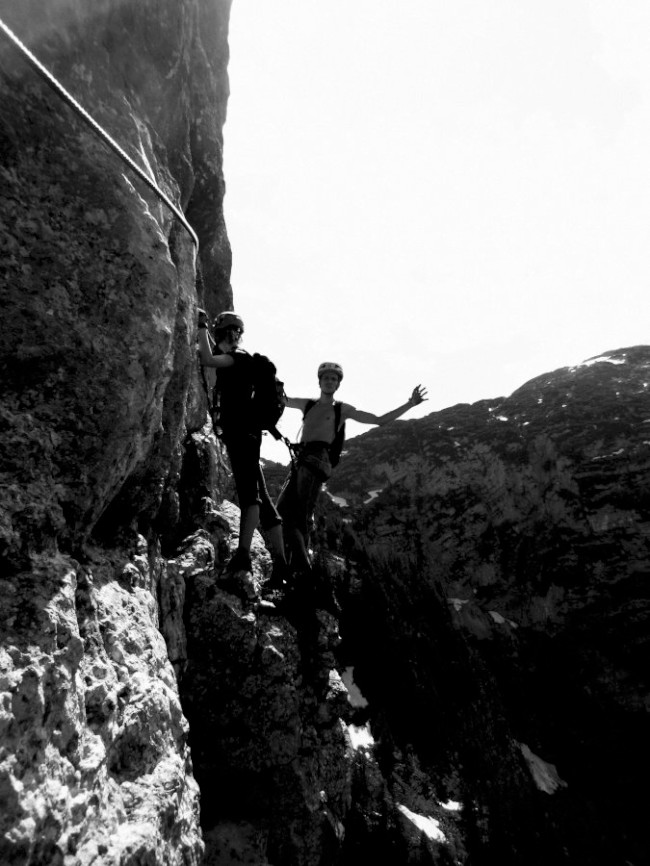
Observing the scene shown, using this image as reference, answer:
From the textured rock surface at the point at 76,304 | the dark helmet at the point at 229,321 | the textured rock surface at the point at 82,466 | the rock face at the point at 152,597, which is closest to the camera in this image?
the textured rock surface at the point at 82,466

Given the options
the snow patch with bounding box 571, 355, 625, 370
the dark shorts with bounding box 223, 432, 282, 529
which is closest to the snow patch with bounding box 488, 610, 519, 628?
the snow patch with bounding box 571, 355, 625, 370

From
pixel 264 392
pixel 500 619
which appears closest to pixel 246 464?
pixel 264 392

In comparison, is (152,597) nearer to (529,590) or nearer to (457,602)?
(457,602)

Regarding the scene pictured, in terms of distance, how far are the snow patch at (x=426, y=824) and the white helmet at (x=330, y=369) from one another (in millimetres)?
7494

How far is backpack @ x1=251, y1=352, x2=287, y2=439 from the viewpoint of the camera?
7.27 m

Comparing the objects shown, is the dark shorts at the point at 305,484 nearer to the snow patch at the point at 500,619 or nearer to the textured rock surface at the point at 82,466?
the textured rock surface at the point at 82,466

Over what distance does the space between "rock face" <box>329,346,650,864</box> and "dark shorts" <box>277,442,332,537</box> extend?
20.9 ft

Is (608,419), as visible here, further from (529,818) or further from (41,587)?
(41,587)

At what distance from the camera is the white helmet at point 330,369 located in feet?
32.9

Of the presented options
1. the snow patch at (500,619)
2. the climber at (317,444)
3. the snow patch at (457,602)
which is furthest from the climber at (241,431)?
the snow patch at (500,619)

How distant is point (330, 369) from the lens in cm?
1002

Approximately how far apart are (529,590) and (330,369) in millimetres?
36293

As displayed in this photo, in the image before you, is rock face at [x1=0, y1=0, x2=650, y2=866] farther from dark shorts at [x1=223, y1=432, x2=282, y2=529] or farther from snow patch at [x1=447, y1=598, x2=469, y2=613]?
snow patch at [x1=447, y1=598, x2=469, y2=613]

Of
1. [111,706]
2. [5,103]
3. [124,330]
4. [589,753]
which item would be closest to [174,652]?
[111,706]
